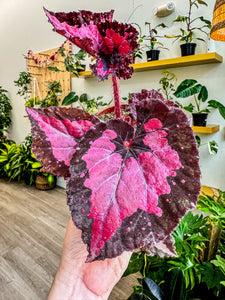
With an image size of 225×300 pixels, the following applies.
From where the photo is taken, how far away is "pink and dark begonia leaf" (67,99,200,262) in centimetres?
18

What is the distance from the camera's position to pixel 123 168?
0.70ft

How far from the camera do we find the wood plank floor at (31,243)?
159cm

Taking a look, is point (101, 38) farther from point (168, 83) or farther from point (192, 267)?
point (168, 83)

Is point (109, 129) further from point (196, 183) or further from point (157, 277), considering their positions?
point (157, 277)

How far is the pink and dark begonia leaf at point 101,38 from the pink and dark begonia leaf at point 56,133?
67mm

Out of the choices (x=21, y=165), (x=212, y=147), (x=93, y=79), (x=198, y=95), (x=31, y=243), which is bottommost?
(x=31, y=243)

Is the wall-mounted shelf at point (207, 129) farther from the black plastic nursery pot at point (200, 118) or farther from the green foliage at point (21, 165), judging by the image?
the green foliage at point (21, 165)

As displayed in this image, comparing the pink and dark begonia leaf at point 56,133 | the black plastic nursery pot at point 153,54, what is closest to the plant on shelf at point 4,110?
the black plastic nursery pot at point 153,54

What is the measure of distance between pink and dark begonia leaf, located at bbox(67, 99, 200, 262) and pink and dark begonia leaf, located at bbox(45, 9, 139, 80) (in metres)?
0.10

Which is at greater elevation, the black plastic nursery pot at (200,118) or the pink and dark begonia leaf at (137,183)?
the black plastic nursery pot at (200,118)

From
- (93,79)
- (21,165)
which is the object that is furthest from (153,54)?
(21,165)

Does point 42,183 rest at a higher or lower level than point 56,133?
lower

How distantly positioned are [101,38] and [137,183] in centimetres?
19

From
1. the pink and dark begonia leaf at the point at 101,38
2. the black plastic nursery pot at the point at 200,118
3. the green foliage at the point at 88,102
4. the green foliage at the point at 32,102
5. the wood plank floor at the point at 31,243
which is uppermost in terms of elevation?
the green foliage at the point at 32,102
